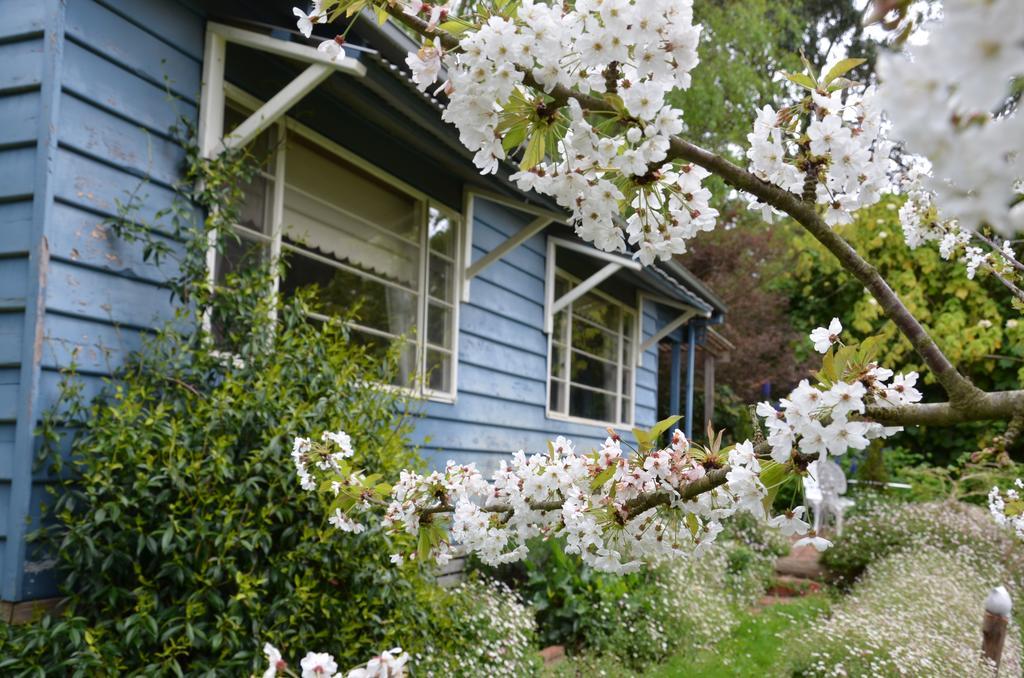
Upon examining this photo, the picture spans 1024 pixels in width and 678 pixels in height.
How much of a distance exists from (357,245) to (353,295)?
0.29 metres

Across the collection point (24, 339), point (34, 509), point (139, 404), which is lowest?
point (34, 509)

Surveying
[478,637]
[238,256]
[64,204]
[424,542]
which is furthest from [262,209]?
[424,542]

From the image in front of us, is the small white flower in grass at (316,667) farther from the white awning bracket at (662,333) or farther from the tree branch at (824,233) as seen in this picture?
the white awning bracket at (662,333)

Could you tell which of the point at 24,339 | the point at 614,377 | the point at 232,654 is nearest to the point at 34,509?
the point at 24,339

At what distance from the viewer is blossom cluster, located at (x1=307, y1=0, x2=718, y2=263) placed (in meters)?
1.19

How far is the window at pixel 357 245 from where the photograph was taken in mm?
3930

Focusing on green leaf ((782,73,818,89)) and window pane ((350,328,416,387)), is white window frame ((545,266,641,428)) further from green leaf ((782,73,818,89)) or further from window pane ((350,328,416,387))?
green leaf ((782,73,818,89))

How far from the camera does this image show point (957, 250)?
8.10ft

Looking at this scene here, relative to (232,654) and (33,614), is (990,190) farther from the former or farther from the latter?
(33,614)

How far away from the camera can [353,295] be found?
460cm

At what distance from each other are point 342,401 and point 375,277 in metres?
1.51

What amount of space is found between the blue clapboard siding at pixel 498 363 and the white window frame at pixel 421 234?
10cm

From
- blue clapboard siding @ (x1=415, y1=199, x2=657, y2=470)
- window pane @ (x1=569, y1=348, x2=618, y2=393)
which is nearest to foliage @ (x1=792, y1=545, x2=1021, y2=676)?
blue clapboard siding @ (x1=415, y1=199, x2=657, y2=470)

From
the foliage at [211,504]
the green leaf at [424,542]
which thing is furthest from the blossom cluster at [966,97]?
the foliage at [211,504]
